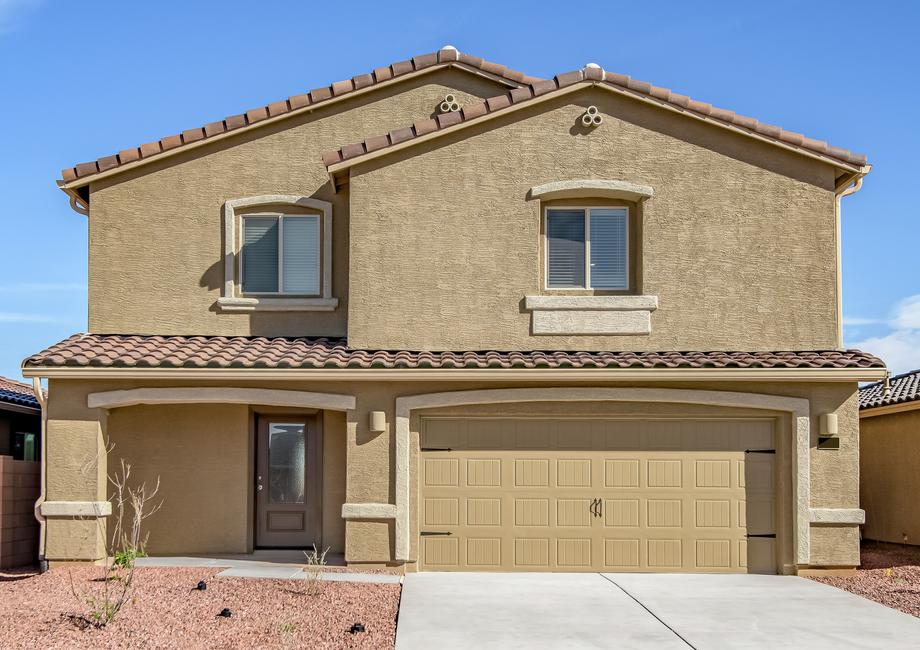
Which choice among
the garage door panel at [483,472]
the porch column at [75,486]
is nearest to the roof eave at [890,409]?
the garage door panel at [483,472]

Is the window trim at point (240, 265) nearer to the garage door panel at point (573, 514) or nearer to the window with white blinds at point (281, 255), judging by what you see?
the window with white blinds at point (281, 255)

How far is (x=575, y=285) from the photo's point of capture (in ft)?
51.0

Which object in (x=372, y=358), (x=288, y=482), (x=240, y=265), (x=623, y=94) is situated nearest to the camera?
(x=372, y=358)

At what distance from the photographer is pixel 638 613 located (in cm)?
1158

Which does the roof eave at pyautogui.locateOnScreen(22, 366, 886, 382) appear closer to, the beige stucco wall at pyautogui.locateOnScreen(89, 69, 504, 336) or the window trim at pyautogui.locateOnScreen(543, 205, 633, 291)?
the window trim at pyautogui.locateOnScreen(543, 205, 633, 291)

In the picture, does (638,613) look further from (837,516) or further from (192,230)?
(192,230)

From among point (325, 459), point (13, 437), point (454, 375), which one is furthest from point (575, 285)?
point (13, 437)

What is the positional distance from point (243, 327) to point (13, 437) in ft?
23.0

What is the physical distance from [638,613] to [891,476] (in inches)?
386

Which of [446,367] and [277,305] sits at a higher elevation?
[277,305]

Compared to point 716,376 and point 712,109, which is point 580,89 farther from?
point 716,376

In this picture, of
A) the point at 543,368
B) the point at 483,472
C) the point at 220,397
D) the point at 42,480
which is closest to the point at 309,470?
the point at 220,397

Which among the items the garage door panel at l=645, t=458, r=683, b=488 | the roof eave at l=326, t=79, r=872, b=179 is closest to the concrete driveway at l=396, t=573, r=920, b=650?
the garage door panel at l=645, t=458, r=683, b=488

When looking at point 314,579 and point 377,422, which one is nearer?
point 314,579
